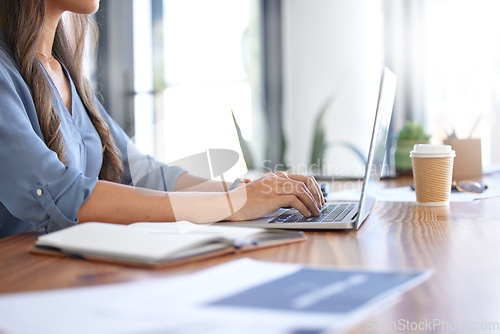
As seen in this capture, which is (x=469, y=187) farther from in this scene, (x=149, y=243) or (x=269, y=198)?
(x=149, y=243)

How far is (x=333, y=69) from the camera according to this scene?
325 centimetres

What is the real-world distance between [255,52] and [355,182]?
6.37ft

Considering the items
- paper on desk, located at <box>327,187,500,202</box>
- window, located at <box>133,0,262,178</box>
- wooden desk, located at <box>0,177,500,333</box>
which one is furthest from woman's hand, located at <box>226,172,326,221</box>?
window, located at <box>133,0,262,178</box>

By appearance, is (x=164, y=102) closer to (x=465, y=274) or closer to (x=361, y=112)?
(x=361, y=112)

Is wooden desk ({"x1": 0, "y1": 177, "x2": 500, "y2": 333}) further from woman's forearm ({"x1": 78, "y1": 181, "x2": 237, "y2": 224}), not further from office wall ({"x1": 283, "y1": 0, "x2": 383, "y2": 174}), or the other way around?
office wall ({"x1": 283, "y1": 0, "x2": 383, "y2": 174})

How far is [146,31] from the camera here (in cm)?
333

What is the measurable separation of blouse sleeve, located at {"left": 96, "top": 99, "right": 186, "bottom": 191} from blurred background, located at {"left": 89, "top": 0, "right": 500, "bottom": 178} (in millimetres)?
1622

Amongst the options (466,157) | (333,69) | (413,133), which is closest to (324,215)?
(466,157)

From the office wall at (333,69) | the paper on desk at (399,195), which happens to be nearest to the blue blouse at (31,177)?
the paper on desk at (399,195)

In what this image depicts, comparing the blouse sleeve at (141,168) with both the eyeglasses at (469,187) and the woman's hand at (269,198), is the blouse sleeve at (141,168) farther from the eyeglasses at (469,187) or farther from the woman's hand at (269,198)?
the eyeglasses at (469,187)

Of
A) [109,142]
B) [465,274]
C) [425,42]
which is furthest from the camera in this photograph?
[425,42]

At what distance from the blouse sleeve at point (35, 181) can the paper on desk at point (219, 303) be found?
326 mm

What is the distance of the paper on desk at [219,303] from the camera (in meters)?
0.33

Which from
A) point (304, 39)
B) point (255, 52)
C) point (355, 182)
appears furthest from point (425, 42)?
point (355, 182)
